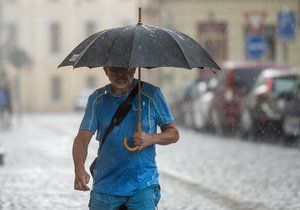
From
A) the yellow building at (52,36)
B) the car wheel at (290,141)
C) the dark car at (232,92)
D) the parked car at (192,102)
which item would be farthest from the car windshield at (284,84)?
the yellow building at (52,36)

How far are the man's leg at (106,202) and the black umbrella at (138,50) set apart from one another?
722mm

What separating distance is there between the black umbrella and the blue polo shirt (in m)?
0.16

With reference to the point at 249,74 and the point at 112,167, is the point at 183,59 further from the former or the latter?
the point at 249,74

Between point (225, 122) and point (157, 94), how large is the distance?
19.3m

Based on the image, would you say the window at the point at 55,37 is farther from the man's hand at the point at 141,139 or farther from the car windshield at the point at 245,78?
the man's hand at the point at 141,139

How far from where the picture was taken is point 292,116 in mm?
20625

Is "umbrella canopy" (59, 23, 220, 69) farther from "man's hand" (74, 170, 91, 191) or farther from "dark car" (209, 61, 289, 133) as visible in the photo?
"dark car" (209, 61, 289, 133)

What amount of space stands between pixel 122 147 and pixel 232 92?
1938 centimetres

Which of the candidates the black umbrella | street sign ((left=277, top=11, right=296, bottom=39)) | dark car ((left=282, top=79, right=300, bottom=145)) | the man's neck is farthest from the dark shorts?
street sign ((left=277, top=11, right=296, bottom=39))

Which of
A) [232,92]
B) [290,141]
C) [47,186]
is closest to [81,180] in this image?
[47,186]

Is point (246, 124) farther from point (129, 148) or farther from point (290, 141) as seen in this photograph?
point (129, 148)

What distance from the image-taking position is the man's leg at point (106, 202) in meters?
5.57

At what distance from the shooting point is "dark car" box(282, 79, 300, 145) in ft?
67.3

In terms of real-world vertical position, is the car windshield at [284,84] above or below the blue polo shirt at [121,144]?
below
